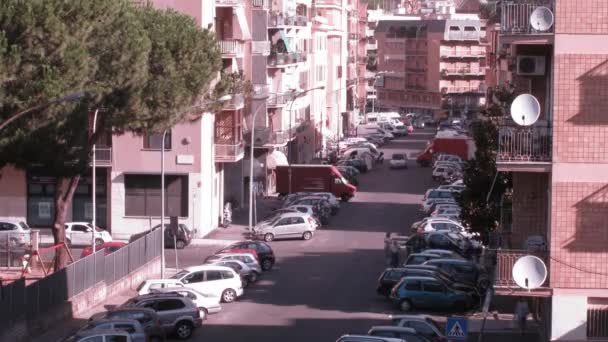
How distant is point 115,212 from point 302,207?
9.14 metres

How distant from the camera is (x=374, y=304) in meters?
36.3

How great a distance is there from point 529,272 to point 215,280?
52.3 ft

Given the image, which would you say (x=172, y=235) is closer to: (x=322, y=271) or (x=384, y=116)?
(x=322, y=271)

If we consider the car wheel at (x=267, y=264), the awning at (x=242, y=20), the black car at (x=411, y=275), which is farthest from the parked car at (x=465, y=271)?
the awning at (x=242, y=20)

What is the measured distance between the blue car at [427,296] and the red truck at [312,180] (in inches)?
1187

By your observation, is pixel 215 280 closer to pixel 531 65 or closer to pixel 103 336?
pixel 103 336

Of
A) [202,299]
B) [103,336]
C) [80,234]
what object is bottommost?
[202,299]

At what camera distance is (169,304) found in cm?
3095

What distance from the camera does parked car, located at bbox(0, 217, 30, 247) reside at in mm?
44428

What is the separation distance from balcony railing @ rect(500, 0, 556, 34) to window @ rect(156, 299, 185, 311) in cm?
1206

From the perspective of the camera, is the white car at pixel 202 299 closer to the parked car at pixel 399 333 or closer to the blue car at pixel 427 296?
the blue car at pixel 427 296

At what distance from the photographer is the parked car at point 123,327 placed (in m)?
27.3

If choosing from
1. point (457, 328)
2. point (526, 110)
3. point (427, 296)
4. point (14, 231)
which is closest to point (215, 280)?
point (427, 296)

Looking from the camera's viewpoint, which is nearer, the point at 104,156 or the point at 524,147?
the point at 524,147
